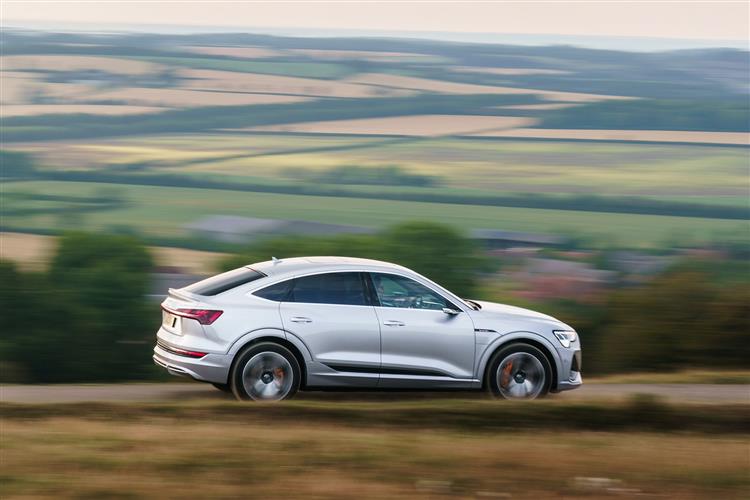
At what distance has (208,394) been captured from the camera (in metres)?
10.6

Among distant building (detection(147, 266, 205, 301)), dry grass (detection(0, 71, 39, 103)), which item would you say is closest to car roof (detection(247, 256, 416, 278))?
distant building (detection(147, 266, 205, 301))

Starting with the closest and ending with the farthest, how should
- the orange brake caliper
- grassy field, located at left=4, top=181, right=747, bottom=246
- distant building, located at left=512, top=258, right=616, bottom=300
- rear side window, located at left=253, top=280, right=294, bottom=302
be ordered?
rear side window, located at left=253, top=280, right=294, bottom=302, the orange brake caliper, distant building, located at left=512, top=258, right=616, bottom=300, grassy field, located at left=4, top=181, right=747, bottom=246

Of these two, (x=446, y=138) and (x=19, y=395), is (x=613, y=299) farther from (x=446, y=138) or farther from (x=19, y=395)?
(x=446, y=138)

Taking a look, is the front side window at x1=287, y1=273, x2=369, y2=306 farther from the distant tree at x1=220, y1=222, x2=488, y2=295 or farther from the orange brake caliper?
the distant tree at x1=220, y1=222, x2=488, y2=295

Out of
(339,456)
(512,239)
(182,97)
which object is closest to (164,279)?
(512,239)

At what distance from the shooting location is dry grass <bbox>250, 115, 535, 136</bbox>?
99250mm

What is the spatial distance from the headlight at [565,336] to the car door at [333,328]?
1.98 metres

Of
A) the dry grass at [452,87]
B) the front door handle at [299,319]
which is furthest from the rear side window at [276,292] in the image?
the dry grass at [452,87]

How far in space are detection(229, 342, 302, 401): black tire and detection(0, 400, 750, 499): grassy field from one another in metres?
0.58

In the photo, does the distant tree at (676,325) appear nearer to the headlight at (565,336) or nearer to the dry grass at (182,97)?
the headlight at (565,336)

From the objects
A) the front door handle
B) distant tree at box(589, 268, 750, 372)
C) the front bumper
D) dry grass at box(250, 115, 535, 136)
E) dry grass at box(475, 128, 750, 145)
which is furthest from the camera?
dry grass at box(250, 115, 535, 136)

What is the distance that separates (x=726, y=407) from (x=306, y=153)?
293 ft

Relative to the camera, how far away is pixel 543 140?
9688 cm

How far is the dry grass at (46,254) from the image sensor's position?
1924 inches
